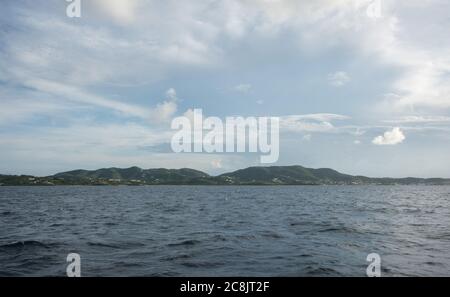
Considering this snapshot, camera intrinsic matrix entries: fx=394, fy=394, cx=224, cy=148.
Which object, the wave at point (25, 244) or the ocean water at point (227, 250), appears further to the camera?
the wave at point (25, 244)

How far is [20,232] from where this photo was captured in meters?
41.4

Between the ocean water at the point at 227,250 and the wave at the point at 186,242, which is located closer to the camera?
the ocean water at the point at 227,250

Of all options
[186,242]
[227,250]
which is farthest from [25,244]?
[227,250]

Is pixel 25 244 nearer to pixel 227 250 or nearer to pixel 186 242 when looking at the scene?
pixel 186 242

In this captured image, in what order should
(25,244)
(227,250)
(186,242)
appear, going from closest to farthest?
(227,250) → (25,244) → (186,242)

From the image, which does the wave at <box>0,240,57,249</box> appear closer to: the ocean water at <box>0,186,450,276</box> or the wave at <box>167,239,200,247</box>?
the ocean water at <box>0,186,450,276</box>

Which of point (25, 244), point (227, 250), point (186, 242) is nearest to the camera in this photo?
point (227, 250)

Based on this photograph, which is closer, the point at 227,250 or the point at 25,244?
the point at 227,250

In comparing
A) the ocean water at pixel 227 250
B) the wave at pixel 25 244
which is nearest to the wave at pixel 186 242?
the ocean water at pixel 227 250

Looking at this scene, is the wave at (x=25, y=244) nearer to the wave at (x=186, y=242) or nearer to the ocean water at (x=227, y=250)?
the ocean water at (x=227, y=250)

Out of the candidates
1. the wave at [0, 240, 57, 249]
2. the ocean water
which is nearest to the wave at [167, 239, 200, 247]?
the ocean water
